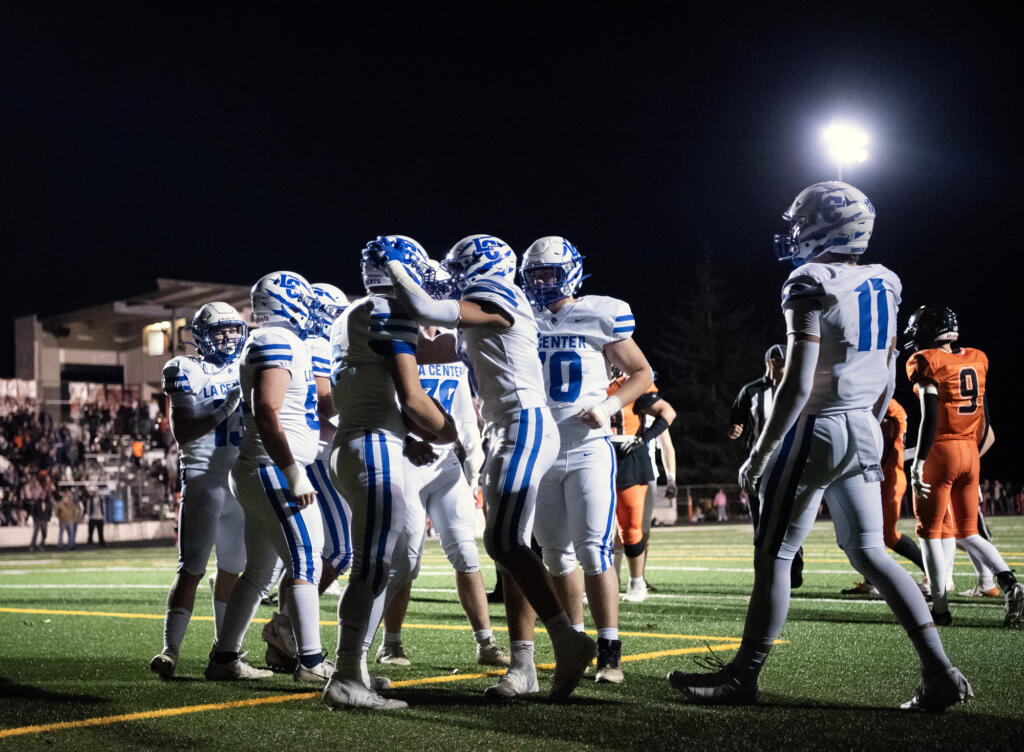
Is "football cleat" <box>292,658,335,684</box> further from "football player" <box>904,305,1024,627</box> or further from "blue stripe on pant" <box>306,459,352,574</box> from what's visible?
"football player" <box>904,305,1024,627</box>

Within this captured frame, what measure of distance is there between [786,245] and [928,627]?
1654 millimetres

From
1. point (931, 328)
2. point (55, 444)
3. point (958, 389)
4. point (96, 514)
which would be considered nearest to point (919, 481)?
point (958, 389)

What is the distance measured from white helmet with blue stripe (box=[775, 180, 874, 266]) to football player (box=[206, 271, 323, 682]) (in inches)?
90.5

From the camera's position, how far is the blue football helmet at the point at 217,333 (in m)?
6.50

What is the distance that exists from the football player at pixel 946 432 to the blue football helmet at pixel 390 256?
385 cm

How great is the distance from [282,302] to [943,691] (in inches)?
134

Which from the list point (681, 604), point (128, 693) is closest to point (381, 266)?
point (128, 693)

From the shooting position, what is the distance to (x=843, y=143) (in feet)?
61.5

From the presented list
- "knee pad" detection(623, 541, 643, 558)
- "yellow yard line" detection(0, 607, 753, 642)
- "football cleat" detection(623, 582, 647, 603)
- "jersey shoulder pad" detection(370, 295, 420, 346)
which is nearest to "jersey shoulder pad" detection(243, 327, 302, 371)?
"jersey shoulder pad" detection(370, 295, 420, 346)

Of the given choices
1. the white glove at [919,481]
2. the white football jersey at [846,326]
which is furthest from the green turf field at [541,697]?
the white football jersey at [846,326]

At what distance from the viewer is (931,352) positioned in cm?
817

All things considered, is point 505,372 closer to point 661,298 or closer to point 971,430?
point 971,430

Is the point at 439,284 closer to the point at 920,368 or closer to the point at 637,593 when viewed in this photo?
the point at 920,368

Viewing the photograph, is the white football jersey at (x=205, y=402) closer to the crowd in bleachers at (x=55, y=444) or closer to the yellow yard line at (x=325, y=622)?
the yellow yard line at (x=325, y=622)
